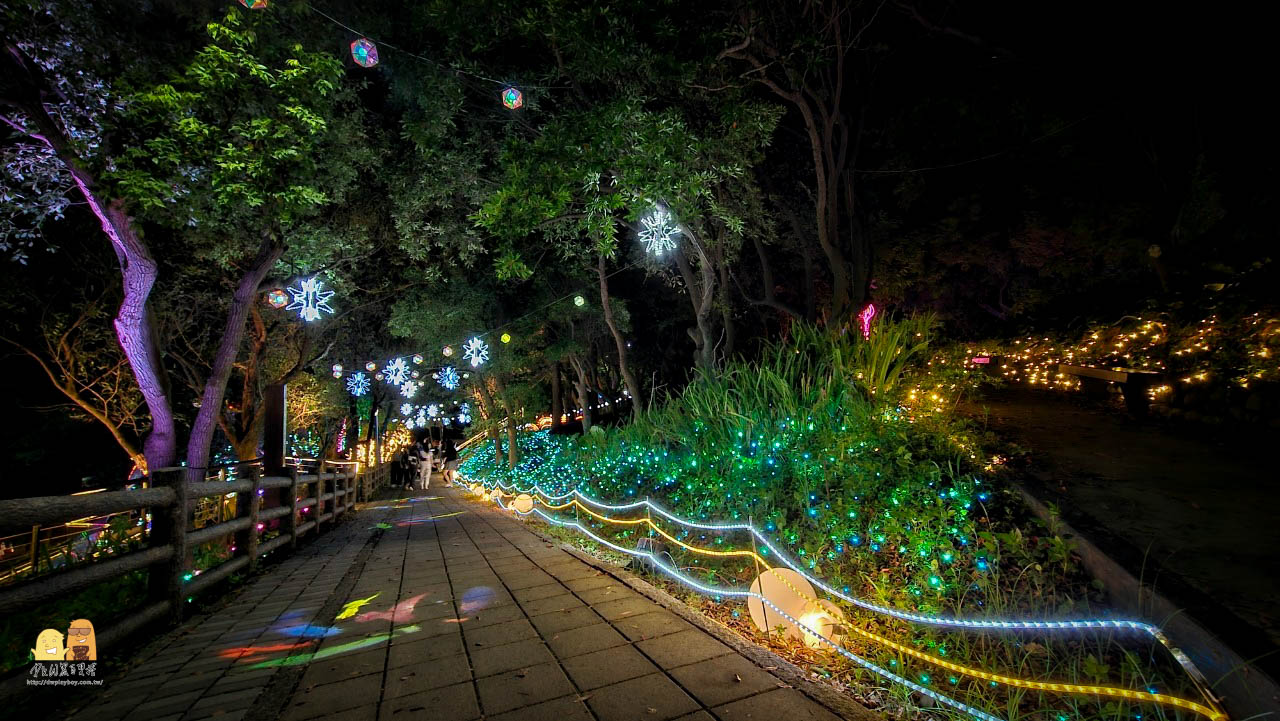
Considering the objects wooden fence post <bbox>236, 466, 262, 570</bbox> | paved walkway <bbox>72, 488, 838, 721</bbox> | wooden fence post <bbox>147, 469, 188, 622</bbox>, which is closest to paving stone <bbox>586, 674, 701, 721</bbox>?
paved walkway <bbox>72, 488, 838, 721</bbox>

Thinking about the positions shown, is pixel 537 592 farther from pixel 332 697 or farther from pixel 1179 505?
pixel 1179 505

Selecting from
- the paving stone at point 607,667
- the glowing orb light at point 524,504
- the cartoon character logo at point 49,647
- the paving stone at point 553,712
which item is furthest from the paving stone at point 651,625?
the glowing orb light at point 524,504

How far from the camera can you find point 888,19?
1022 cm

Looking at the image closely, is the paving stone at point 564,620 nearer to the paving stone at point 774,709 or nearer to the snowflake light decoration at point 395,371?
the paving stone at point 774,709

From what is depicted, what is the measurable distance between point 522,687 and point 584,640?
2.19ft

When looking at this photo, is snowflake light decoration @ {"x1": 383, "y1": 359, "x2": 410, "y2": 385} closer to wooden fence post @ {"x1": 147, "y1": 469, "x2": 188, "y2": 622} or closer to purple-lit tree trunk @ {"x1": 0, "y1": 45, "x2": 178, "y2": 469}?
purple-lit tree trunk @ {"x1": 0, "y1": 45, "x2": 178, "y2": 469}

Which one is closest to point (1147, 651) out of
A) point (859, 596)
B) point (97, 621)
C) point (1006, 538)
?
point (1006, 538)

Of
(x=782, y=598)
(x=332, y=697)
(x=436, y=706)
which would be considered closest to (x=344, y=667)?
(x=332, y=697)

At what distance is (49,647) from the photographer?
2939 millimetres

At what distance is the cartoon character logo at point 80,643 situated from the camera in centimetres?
300

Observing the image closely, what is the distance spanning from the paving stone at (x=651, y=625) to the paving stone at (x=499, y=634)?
23.9 inches

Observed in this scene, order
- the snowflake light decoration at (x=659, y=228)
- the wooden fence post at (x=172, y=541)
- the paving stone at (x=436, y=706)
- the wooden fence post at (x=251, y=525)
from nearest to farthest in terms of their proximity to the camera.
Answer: the paving stone at (x=436, y=706)
the wooden fence post at (x=172, y=541)
the wooden fence post at (x=251, y=525)
the snowflake light decoration at (x=659, y=228)

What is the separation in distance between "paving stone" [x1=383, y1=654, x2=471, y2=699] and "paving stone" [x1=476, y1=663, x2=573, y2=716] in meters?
0.18

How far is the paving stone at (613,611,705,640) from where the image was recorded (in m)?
3.36
